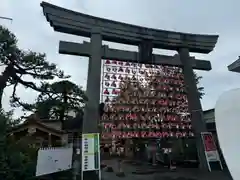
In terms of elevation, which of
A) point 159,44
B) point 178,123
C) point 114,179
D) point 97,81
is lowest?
point 114,179

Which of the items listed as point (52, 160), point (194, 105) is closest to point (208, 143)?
point (194, 105)

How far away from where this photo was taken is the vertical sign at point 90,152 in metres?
6.98

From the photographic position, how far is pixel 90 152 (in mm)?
7168

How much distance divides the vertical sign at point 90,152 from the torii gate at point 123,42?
0.36 m

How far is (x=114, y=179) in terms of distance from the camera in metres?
8.05

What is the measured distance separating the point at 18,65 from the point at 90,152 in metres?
3.59

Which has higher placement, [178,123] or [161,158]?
[178,123]

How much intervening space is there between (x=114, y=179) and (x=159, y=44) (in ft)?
20.2

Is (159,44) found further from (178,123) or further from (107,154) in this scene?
(107,154)

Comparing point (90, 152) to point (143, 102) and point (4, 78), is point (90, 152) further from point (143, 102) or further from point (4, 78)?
point (4, 78)

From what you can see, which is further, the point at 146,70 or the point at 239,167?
the point at 146,70

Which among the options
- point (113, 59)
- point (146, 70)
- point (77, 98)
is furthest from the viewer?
point (146, 70)

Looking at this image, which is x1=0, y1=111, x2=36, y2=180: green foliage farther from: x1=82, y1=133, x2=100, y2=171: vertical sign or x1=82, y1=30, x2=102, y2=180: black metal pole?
x1=82, y1=30, x2=102, y2=180: black metal pole

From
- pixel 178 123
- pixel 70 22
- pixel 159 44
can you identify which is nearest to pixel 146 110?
pixel 178 123
